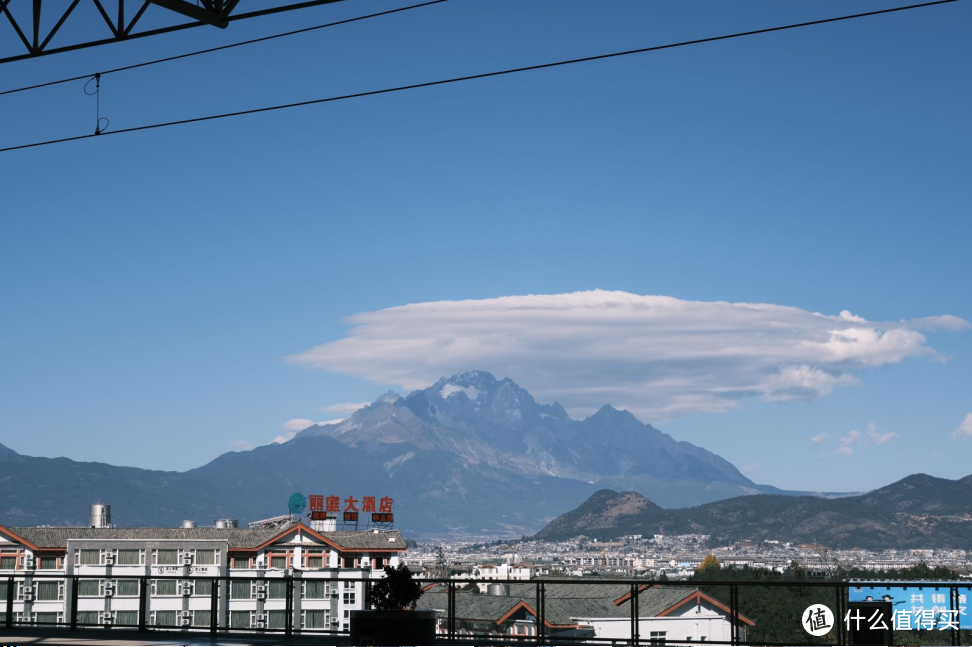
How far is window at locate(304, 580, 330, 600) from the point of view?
3307 inches

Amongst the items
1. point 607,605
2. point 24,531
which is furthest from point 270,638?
point 24,531

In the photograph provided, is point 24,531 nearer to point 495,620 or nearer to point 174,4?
point 495,620

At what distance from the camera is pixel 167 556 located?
319 feet

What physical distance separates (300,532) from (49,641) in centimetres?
8142

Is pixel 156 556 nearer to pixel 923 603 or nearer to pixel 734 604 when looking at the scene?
pixel 734 604

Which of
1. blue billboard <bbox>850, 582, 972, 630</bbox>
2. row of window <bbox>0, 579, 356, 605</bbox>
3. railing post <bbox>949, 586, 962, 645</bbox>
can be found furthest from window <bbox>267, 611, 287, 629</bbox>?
railing post <bbox>949, 586, 962, 645</bbox>

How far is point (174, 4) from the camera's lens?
48.6 ft

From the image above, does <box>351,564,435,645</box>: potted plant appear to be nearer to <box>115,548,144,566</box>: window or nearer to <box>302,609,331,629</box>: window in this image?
<box>302,609,331,629</box>: window

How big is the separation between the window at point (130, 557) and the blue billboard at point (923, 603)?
84.0m

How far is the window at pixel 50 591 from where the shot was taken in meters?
76.3

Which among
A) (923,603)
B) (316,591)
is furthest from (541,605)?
(316,591)

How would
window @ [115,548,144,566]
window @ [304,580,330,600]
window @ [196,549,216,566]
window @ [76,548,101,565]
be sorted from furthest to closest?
window @ [196,549,216,566]
window @ [115,548,144,566]
window @ [76,548,101,565]
window @ [304,580,330,600]

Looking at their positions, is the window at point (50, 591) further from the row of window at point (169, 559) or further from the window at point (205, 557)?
the window at point (205, 557)

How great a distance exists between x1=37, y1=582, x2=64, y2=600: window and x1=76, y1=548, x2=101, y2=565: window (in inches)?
404
